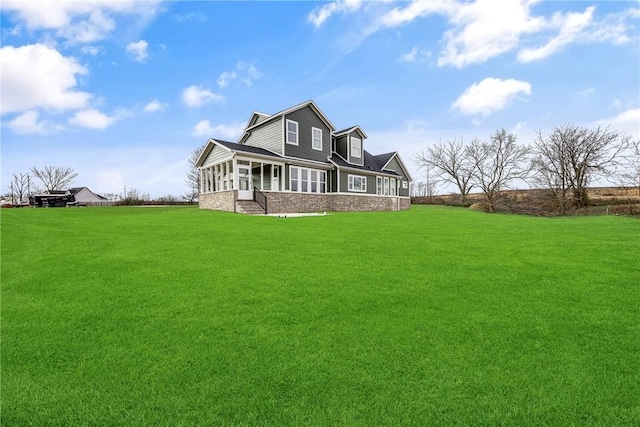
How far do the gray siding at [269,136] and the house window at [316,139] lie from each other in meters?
2.86

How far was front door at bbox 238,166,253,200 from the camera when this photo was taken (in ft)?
58.9

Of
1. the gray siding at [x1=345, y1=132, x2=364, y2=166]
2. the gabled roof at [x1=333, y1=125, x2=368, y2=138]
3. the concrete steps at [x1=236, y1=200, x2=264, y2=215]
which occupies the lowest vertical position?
the concrete steps at [x1=236, y1=200, x2=264, y2=215]

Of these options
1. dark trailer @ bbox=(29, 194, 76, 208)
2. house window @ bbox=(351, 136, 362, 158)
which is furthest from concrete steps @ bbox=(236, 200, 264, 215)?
dark trailer @ bbox=(29, 194, 76, 208)

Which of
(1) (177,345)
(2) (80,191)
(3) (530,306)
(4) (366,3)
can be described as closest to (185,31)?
(4) (366,3)

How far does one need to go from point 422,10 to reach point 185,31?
953 cm

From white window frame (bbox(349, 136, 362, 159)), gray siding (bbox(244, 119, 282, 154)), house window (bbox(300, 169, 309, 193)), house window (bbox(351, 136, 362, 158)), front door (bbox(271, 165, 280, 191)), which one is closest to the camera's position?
front door (bbox(271, 165, 280, 191))

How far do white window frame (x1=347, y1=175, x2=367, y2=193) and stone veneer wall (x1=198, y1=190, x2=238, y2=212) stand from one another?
10.00 m

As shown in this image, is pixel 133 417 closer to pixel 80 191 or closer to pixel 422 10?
pixel 422 10

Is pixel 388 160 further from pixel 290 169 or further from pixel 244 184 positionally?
pixel 244 184

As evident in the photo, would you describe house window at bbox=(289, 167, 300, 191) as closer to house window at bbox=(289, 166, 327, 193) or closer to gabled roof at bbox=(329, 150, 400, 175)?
house window at bbox=(289, 166, 327, 193)

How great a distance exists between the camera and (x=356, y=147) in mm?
26188

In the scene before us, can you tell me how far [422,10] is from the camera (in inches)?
468

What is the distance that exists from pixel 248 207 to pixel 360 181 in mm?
11334

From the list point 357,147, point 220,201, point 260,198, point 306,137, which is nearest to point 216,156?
point 220,201
